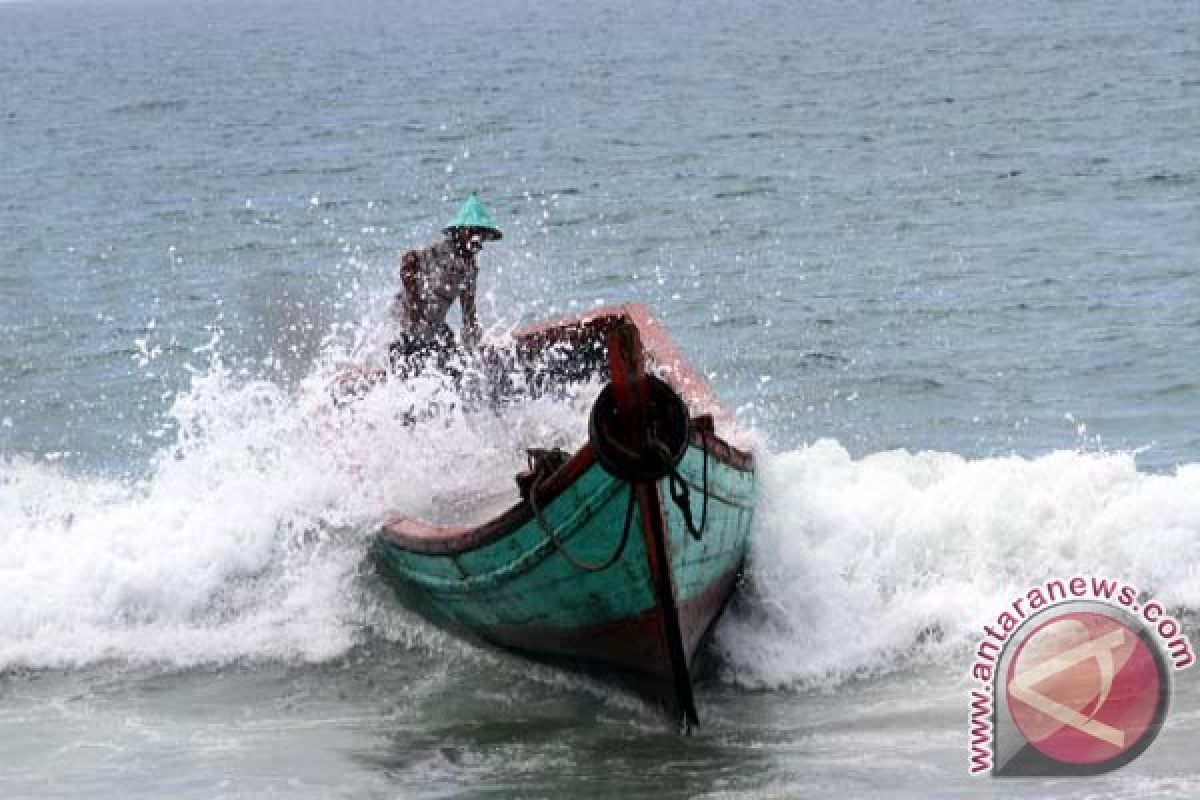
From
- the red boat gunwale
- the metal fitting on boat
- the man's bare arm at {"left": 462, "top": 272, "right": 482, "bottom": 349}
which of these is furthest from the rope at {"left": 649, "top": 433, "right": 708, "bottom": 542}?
the man's bare arm at {"left": 462, "top": 272, "right": 482, "bottom": 349}

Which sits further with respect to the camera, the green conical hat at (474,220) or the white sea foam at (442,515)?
the green conical hat at (474,220)

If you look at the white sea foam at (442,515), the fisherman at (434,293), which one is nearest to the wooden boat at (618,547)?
the white sea foam at (442,515)

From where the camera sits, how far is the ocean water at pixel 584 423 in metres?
9.39

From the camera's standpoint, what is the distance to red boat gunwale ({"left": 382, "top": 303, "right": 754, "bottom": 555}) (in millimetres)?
8547

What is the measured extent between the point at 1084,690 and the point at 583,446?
2.65 m

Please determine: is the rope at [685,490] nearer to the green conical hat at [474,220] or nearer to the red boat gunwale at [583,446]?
the red boat gunwale at [583,446]

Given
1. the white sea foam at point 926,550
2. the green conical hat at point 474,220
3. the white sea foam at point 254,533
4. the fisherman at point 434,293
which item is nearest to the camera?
the white sea foam at point 926,550

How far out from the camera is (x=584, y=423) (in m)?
12.1

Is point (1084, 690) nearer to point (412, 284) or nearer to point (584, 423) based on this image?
point (584, 423)

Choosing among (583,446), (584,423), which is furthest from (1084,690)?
(584,423)

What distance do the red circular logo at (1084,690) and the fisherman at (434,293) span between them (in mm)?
4021

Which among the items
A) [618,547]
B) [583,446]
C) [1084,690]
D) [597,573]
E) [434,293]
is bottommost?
[1084,690]

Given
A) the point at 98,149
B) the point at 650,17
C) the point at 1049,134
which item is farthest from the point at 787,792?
the point at 650,17

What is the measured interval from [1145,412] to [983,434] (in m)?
1.33
